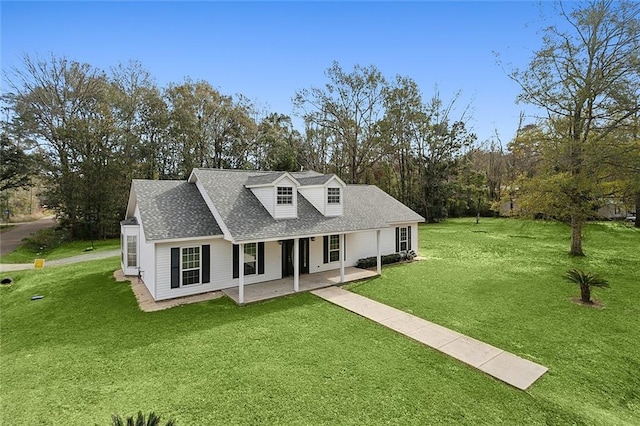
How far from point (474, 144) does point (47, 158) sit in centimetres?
4883

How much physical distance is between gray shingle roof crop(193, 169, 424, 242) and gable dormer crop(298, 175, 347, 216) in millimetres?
315

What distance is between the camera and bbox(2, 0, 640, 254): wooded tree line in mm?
16125

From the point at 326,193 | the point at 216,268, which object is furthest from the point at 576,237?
the point at 216,268

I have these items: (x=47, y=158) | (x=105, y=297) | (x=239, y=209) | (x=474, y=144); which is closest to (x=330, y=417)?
(x=239, y=209)

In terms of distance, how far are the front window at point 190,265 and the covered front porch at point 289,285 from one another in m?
1.25

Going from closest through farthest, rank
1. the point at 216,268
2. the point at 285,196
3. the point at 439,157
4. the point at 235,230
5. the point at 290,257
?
1. the point at 235,230
2. the point at 216,268
3. the point at 285,196
4. the point at 290,257
5. the point at 439,157

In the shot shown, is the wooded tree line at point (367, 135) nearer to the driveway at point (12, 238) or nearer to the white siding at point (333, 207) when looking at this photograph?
the driveway at point (12, 238)

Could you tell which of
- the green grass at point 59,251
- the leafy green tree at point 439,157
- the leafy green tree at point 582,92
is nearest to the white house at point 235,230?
the green grass at point 59,251

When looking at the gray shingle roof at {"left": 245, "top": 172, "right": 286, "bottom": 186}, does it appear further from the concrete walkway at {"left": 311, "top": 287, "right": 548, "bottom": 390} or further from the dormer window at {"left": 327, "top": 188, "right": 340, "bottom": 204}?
the concrete walkway at {"left": 311, "top": 287, "right": 548, "bottom": 390}

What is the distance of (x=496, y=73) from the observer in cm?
1997

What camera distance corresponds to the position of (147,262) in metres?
12.0

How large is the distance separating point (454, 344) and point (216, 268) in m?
8.68

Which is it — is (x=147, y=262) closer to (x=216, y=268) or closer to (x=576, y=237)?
(x=216, y=268)

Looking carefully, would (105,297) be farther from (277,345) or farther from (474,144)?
(474,144)
